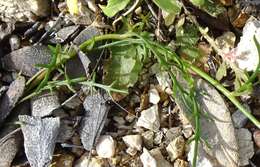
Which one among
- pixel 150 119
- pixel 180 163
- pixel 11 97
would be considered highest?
pixel 11 97

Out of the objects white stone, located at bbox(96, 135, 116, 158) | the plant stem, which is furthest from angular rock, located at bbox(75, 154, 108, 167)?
the plant stem

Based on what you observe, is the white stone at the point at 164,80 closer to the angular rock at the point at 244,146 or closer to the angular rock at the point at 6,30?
the angular rock at the point at 244,146

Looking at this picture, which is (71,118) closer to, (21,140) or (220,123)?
Result: (21,140)

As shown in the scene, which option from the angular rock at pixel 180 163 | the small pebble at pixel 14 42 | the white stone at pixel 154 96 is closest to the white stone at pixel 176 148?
the angular rock at pixel 180 163

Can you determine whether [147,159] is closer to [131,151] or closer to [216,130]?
[131,151]

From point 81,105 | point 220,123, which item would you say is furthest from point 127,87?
point 220,123

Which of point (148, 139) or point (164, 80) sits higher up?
point (164, 80)

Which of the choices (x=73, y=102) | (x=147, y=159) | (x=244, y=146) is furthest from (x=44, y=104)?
(x=244, y=146)
